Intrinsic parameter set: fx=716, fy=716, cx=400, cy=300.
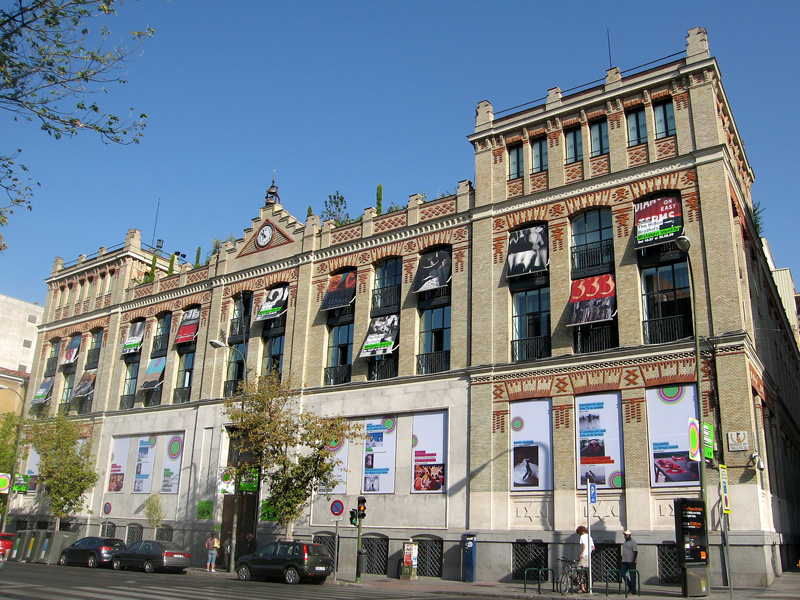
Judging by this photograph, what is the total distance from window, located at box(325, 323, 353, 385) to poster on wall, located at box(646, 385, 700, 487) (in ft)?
47.5

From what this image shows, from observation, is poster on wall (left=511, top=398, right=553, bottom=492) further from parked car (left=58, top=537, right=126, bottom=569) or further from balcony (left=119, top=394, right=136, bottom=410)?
balcony (left=119, top=394, right=136, bottom=410)

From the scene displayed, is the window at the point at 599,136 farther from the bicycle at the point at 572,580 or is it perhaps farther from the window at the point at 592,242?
the bicycle at the point at 572,580

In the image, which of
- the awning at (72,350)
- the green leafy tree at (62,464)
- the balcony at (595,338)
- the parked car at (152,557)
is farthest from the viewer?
the awning at (72,350)

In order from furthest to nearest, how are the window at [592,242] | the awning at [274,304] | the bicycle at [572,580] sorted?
the awning at [274,304] → the window at [592,242] → the bicycle at [572,580]

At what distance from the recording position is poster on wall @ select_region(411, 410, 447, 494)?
29.5 meters

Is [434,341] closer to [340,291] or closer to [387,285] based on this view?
[387,285]

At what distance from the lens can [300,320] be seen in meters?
36.2

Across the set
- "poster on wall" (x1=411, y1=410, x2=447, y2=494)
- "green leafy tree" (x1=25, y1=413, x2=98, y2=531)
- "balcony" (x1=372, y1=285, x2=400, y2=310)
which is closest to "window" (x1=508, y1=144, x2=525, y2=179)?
"balcony" (x1=372, y1=285, x2=400, y2=310)

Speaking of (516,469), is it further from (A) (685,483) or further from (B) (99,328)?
(B) (99,328)

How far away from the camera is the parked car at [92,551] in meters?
32.4

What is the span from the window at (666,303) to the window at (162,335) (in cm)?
2853

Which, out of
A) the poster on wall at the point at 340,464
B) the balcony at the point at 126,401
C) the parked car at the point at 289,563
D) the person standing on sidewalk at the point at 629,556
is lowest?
the parked car at the point at 289,563

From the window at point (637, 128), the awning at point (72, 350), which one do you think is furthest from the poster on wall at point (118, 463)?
the window at point (637, 128)

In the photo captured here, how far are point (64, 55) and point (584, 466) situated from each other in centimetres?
2126
